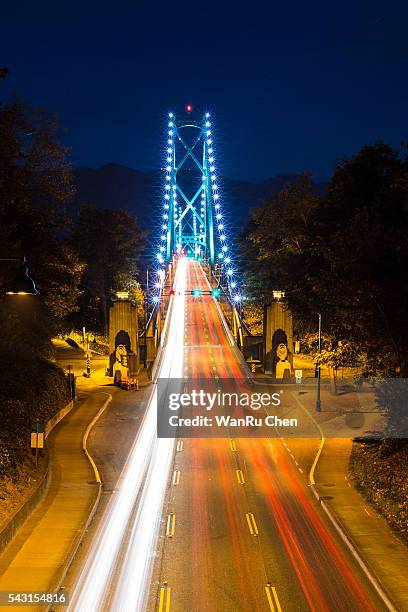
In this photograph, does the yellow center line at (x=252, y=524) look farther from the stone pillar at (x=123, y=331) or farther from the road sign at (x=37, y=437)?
the stone pillar at (x=123, y=331)

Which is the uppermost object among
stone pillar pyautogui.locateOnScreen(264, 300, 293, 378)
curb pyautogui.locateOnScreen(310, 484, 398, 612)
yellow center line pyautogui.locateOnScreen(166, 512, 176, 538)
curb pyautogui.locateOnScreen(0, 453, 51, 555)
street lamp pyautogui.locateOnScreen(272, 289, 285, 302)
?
street lamp pyautogui.locateOnScreen(272, 289, 285, 302)

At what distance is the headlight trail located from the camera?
16594 mm

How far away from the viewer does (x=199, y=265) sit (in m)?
155

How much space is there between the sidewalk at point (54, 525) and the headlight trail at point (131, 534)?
830mm

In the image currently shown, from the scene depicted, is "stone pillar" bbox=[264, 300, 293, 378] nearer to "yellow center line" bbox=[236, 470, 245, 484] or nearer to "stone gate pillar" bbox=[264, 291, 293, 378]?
"stone gate pillar" bbox=[264, 291, 293, 378]

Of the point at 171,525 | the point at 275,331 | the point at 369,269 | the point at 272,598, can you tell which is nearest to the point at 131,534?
the point at 171,525

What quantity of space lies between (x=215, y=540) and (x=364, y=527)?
465 cm

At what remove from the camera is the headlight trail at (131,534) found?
16594 millimetres

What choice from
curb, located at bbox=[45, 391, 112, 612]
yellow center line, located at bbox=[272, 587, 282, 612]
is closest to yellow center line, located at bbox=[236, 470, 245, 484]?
curb, located at bbox=[45, 391, 112, 612]

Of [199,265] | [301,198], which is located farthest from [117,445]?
[199,265]

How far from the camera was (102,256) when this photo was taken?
96625mm

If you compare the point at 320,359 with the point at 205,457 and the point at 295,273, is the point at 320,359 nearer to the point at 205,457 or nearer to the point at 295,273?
the point at 205,457

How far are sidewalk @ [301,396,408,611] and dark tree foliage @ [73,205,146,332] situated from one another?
63264 millimetres

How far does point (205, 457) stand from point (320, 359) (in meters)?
12.7
